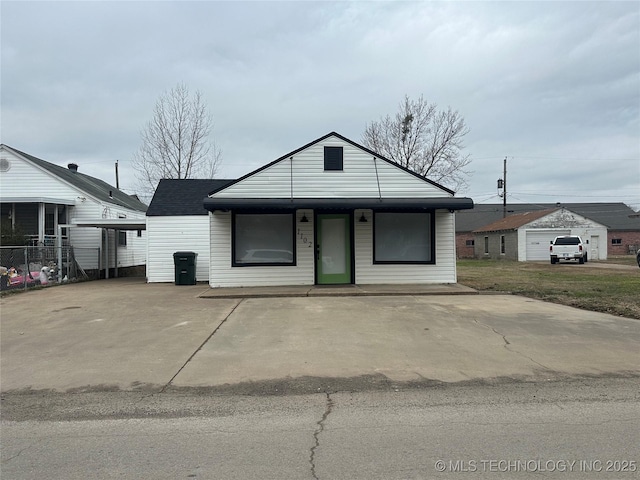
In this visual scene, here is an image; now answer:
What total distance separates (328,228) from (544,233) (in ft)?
92.4

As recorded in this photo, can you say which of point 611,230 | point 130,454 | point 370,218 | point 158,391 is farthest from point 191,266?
point 611,230

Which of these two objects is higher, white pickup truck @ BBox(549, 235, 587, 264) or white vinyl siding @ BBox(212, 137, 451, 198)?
white vinyl siding @ BBox(212, 137, 451, 198)

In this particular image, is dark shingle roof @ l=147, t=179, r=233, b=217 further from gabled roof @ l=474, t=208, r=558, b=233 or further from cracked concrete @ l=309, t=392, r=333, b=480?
gabled roof @ l=474, t=208, r=558, b=233

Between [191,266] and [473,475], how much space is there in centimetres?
1441

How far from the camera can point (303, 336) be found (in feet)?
26.0

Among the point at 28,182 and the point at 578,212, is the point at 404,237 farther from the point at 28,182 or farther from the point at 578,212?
the point at 578,212

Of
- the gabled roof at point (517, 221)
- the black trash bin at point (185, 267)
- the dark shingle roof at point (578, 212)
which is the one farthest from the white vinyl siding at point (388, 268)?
the dark shingle roof at point (578, 212)

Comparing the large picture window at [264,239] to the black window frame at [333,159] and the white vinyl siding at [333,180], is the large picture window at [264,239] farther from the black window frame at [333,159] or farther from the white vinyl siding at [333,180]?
the black window frame at [333,159]

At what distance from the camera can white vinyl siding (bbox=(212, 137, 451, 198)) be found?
1455 cm

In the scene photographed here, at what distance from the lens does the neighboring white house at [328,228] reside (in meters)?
14.6

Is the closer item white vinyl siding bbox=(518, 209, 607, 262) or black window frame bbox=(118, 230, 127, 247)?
black window frame bbox=(118, 230, 127, 247)

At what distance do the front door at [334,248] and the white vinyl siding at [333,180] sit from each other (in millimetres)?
853

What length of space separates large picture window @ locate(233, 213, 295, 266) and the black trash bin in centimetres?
275

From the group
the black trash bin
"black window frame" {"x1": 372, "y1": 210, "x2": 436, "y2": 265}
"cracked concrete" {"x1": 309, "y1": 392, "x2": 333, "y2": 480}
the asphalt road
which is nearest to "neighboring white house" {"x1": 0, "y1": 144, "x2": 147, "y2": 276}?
the black trash bin
